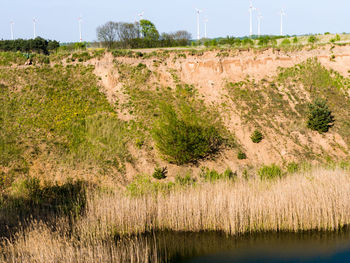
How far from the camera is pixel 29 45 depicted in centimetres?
4950

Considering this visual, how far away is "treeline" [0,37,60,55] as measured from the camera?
4925 centimetres

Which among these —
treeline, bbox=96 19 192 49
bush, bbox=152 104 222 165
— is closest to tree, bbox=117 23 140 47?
treeline, bbox=96 19 192 49

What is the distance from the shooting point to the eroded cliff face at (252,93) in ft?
102

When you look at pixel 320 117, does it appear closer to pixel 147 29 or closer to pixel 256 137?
pixel 256 137

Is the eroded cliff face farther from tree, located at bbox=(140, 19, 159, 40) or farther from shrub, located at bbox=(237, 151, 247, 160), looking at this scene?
tree, located at bbox=(140, 19, 159, 40)

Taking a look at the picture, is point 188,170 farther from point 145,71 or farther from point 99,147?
point 145,71

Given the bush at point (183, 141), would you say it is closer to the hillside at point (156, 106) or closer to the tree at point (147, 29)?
the hillside at point (156, 106)

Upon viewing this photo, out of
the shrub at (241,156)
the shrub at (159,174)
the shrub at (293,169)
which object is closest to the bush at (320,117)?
the shrub at (241,156)

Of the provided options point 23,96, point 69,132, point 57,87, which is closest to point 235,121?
point 69,132

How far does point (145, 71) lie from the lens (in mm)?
39531

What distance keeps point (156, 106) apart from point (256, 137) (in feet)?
33.0

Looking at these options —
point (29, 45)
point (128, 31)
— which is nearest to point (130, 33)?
point (128, 31)

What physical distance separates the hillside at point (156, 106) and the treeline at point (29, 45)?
36.4ft

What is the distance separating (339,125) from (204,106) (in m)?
13.2
